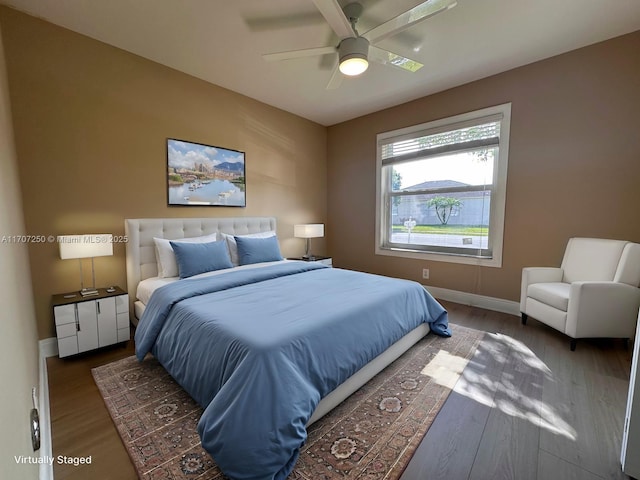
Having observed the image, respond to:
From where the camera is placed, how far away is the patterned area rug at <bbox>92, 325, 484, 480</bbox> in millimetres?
1311

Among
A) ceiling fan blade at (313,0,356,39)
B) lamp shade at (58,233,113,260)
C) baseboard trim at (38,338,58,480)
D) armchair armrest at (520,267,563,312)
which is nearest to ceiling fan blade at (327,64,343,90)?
ceiling fan blade at (313,0,356,39)

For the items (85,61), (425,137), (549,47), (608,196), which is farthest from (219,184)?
(608,196)

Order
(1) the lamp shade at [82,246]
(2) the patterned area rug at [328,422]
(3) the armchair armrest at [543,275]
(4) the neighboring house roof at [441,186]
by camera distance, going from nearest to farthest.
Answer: (2) the patterned area rug at [328,422] < (1) the lamp shade at [82,246] < (3) the armchair armrest at [543,275] < (4) the neighboring house roof at [441,186]

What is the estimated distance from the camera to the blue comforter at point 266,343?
121 cm

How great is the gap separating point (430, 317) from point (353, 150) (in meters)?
3.05

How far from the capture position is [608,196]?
8.68ft

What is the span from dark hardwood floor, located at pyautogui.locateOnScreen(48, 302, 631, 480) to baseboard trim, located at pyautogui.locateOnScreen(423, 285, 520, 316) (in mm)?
827

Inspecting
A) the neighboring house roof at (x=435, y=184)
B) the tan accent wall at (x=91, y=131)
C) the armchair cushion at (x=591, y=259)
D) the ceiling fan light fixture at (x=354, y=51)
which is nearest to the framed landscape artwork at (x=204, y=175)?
the tan accent wall at (x=91, y=131)

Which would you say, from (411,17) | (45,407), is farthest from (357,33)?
(45,407)

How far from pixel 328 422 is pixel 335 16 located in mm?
2496

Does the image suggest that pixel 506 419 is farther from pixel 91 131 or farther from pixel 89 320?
pixel 91 131

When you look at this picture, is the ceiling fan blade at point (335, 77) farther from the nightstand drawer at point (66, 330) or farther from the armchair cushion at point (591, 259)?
the nightstand drawer at point (66, 330)

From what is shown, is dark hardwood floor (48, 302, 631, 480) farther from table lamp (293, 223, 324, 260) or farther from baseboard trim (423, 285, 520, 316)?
table lamp (293, 223, 324, 260)

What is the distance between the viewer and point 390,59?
2.34 meters
